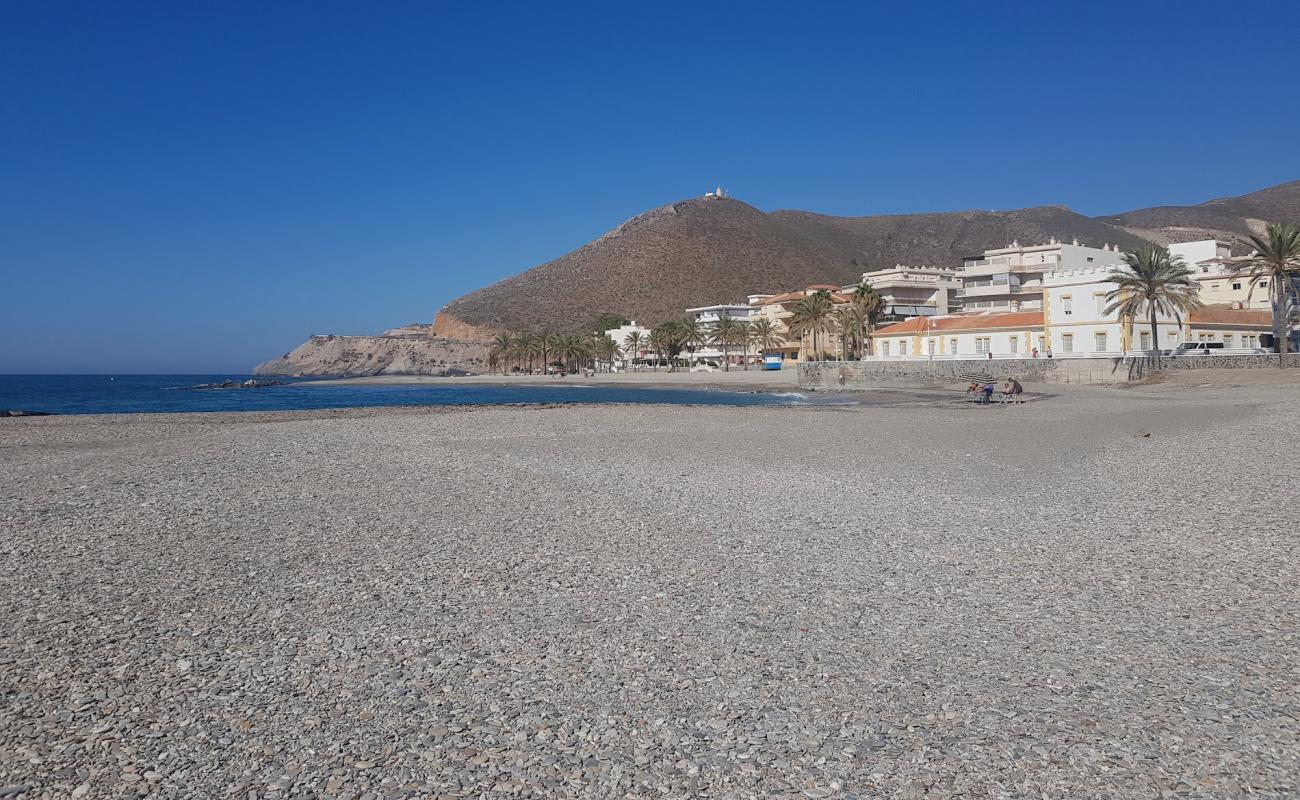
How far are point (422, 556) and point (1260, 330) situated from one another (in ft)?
217

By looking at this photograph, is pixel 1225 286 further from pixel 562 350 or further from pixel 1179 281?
pixel 562 350

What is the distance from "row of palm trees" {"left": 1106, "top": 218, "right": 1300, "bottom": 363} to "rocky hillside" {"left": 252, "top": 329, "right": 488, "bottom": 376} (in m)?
106

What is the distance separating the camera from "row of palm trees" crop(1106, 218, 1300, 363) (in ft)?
152

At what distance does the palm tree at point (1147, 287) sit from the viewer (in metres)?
49.2

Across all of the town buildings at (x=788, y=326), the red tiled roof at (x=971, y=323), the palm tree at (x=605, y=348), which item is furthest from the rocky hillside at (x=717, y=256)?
the red tiled roof at (x=971, y=323)

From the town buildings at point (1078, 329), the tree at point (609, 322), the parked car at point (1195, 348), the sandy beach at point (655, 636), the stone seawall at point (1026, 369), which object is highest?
the tree at point (609, 322)

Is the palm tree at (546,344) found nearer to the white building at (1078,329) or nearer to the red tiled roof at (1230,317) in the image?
the white building at (1078,329)

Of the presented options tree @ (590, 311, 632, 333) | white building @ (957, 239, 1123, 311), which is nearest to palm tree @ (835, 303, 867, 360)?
white building @ (957, 239, 1123, 311)

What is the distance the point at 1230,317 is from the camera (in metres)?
58.5

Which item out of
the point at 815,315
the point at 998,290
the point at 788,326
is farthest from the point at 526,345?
the point at 998,290

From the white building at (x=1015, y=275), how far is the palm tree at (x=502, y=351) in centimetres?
6118

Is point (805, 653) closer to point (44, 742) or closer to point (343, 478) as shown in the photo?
point (44, 742)

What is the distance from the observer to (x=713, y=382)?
76188 mm

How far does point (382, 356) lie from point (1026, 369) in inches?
5246
